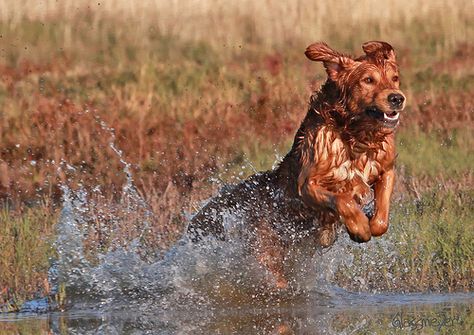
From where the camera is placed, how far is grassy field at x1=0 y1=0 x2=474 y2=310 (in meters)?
9.69

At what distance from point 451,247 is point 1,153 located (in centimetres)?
581

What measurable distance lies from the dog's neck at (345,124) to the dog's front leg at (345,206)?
34cm

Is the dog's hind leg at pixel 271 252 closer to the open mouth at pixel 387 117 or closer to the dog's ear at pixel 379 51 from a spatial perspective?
the open mouth at pixel 387 117

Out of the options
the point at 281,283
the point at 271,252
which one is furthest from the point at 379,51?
the point at 281,283

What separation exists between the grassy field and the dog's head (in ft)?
4.11

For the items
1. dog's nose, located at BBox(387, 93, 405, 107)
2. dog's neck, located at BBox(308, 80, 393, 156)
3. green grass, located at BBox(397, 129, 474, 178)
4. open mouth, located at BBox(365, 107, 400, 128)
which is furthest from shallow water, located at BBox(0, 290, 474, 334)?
green grass, located at BBox(397, 129, 474, 178)

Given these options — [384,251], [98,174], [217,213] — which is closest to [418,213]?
[384,251]

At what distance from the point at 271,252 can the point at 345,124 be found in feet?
3.44

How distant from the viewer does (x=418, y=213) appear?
33.8 ft

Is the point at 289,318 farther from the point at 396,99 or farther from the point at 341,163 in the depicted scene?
the point at 396,99

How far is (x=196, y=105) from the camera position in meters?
14.3

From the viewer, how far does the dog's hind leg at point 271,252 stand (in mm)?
8734
